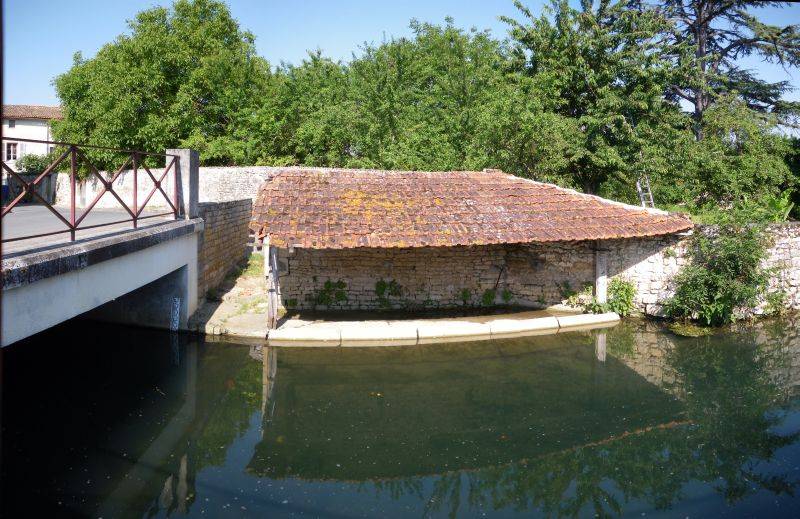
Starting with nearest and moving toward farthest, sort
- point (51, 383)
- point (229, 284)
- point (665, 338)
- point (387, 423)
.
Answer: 1. point (387, 423)
2. point (51, 383)
3. point (665, 338)
4. point (229, 284)

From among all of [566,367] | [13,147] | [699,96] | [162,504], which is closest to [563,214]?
[566,367]

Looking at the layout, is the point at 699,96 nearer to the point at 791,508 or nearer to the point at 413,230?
the point at 413,230

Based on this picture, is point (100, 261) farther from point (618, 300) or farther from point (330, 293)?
point (618, 300)

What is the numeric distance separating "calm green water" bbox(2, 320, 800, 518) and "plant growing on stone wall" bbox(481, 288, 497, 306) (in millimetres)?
2564

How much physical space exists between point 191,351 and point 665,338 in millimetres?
8661

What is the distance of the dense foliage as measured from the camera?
1691cm

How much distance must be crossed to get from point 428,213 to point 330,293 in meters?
2.74

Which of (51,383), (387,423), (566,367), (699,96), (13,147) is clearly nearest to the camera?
(387,423)

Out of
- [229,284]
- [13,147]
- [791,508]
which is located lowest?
[791,508]

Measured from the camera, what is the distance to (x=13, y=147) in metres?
37.8

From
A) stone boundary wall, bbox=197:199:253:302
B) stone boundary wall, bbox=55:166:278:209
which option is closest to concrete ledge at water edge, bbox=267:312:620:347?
stone boundary wall, bbox=197:199:253:302

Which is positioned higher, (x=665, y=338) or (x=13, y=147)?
(x=13, y=147)

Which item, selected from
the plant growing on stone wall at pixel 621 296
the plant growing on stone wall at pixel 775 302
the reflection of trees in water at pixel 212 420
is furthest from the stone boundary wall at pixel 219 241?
the plant growing on stone wall at pixel 775 302

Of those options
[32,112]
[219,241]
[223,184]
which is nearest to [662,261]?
[219,241]
